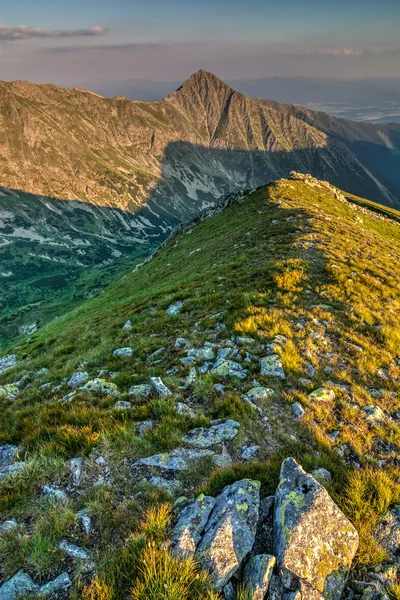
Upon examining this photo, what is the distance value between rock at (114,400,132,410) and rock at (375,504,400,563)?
242 inches

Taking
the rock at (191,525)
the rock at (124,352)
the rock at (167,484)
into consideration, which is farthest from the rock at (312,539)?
the rock at (124,352)

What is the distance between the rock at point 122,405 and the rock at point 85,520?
10.4 feet

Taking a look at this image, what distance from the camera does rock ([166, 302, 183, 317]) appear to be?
17364mm

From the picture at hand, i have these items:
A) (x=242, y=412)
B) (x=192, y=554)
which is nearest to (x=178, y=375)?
(x=242, y=412)

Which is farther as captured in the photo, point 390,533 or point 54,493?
point 54,493

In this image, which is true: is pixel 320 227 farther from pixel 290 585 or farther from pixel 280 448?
pixel 290 585

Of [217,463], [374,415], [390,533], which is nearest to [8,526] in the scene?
[217,463]

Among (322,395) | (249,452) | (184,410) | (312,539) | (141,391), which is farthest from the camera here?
(141,391)

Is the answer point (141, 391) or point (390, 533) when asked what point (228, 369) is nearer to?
point (141, 391)

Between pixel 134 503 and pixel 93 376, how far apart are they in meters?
7.26

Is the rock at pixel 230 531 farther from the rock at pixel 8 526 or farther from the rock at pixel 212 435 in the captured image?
the rock at pixel 8 526

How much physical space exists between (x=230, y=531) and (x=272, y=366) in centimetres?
609

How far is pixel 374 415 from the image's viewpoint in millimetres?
8977

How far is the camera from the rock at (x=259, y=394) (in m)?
9.20
